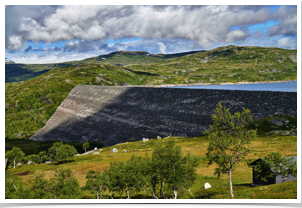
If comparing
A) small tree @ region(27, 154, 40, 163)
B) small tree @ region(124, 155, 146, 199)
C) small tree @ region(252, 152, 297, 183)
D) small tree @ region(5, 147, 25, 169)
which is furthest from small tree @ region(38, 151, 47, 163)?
small tree @ region(252, 152, 297, 183)

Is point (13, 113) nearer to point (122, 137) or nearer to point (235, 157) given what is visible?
point (122, 137)

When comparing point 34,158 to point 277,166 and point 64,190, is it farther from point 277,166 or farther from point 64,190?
point 277,166

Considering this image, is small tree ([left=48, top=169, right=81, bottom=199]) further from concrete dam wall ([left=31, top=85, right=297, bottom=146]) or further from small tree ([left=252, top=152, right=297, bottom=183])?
concrete dam wall ([left=31, top=85, right=297, bottom=146])

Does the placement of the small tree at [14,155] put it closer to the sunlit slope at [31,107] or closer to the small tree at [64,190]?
the small tree at [64,190]

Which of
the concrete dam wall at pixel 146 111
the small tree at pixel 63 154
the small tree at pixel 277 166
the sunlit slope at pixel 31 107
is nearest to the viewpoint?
the small tree at pixel 277 166

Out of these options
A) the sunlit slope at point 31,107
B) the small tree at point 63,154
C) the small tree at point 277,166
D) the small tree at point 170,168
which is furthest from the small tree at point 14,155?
the small tree at point 277,166
